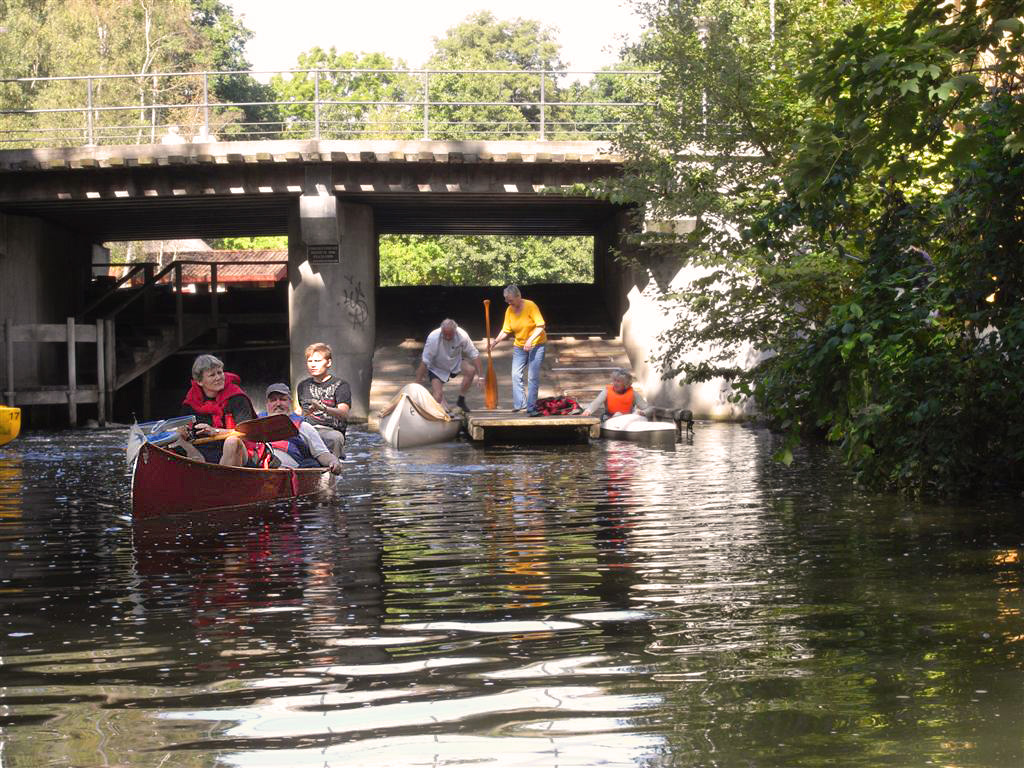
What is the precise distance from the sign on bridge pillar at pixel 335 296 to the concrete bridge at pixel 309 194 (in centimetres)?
2

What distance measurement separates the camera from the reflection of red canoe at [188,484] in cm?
1076

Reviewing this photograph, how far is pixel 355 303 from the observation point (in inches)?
Result: 1037

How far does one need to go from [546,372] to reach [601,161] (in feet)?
15.3

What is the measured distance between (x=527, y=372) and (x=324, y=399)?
7093mm

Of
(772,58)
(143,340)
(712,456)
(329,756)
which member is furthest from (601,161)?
(329,756)

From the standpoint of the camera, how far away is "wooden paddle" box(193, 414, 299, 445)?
11156mm

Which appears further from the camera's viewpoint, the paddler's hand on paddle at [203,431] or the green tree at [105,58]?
the green tree at [105,58]

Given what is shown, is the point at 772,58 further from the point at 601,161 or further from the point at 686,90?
the point at 601,161

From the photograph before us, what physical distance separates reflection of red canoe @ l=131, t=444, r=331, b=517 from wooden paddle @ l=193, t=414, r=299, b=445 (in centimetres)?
27

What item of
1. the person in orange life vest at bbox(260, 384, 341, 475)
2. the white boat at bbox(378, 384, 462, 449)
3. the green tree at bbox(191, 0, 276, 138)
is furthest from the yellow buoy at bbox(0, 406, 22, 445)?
the green tree at bbox(191, 0, 276, 138)

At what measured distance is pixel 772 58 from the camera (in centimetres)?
1911

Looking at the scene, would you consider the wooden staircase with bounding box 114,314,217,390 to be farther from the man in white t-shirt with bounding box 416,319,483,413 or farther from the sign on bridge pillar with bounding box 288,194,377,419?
the man in white t-shirt with bounding box 416,319,483,413

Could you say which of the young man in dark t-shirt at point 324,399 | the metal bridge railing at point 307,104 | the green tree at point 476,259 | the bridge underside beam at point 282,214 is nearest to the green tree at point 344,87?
the metal bridge railing at point 307,104

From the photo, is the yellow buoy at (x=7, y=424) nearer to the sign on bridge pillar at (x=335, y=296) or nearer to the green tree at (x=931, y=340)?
the sign on bridge pillar at (x=335, y=296)
